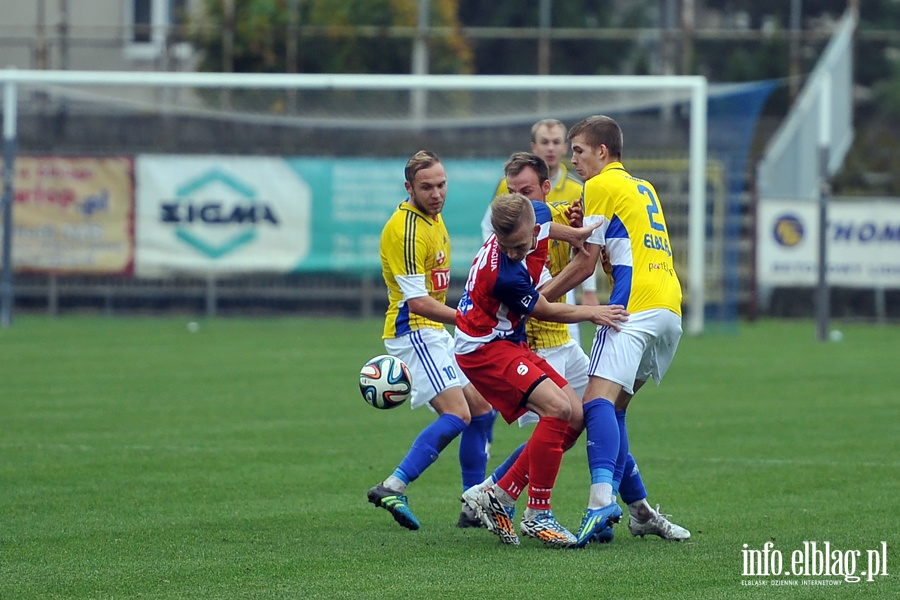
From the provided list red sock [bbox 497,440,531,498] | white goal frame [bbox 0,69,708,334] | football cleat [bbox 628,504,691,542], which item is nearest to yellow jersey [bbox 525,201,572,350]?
red sock [bbox 497,440,531,498]

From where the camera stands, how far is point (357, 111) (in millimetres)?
21375

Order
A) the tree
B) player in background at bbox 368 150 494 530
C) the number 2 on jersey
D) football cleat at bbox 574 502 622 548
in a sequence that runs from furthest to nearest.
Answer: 1. the tree
2. player in background at bbox 368 150 494 530
3. the number 2 on jersey
4. football cleat at bbox 574 502 622 548

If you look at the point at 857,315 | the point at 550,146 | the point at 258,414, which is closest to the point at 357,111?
the point at 857,315

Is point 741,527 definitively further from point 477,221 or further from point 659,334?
point 477,221

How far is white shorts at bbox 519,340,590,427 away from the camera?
7.55m

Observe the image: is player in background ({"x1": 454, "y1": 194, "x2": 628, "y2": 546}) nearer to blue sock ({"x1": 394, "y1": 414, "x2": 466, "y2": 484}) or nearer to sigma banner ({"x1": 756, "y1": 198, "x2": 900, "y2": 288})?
blue sock ({"x1": 394, "y1": 414, "x2": 466, "y2": 484})

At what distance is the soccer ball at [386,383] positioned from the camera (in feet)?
24.1

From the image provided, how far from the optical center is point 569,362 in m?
7.62

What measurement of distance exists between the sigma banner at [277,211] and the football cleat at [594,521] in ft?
47.2

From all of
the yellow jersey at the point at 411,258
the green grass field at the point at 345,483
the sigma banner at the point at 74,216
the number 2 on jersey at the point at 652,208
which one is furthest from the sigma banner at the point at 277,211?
the number 2 on jersey at the point at 652,208

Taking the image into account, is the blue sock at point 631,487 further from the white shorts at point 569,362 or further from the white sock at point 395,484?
the white sock at point 395,484

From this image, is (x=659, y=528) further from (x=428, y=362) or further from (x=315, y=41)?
(x=315, y=41)

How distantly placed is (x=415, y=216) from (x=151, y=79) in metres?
12.4

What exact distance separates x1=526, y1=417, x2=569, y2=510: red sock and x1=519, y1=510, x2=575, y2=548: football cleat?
0.05m
